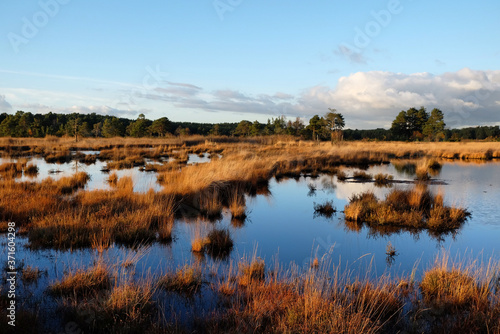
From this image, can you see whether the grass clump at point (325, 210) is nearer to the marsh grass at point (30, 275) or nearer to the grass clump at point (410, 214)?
the grass clump at point (410, 214)

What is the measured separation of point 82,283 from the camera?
4.63 m

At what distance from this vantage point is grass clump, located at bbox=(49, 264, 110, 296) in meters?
4.55

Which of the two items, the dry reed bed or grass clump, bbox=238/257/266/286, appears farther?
grass clump, bbox=238/257/266/286

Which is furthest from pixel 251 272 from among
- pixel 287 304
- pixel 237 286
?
pixel 287 304

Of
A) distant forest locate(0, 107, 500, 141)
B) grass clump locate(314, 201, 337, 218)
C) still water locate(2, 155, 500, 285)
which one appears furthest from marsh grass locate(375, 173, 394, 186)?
distant forest locate(0, 107, 500, 141)

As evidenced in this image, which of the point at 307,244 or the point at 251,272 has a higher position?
the point at 251,272

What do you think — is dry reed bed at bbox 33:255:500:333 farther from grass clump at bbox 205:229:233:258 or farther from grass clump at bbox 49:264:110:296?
grass clump at bbox 205:229:233:258

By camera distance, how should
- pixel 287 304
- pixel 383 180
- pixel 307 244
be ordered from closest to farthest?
pixel 287 304 < pixel 307 244 < pixel 383 180

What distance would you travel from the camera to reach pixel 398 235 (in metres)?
8.12

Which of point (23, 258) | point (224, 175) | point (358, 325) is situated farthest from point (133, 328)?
point (224, 175)

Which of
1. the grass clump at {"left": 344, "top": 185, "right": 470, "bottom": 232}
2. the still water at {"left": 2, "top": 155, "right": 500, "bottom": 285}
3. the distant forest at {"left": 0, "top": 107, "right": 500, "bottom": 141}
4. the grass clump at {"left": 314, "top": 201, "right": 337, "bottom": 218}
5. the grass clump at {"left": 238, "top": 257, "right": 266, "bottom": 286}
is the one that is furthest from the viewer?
the distant forest at {"left": 0, "top": 107, "right": 500, "bottom": 141}

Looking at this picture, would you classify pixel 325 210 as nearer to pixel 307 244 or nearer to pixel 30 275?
pixel 307 244

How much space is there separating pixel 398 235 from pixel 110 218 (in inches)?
273

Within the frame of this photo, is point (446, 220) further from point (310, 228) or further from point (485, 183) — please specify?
point (485, 183)
